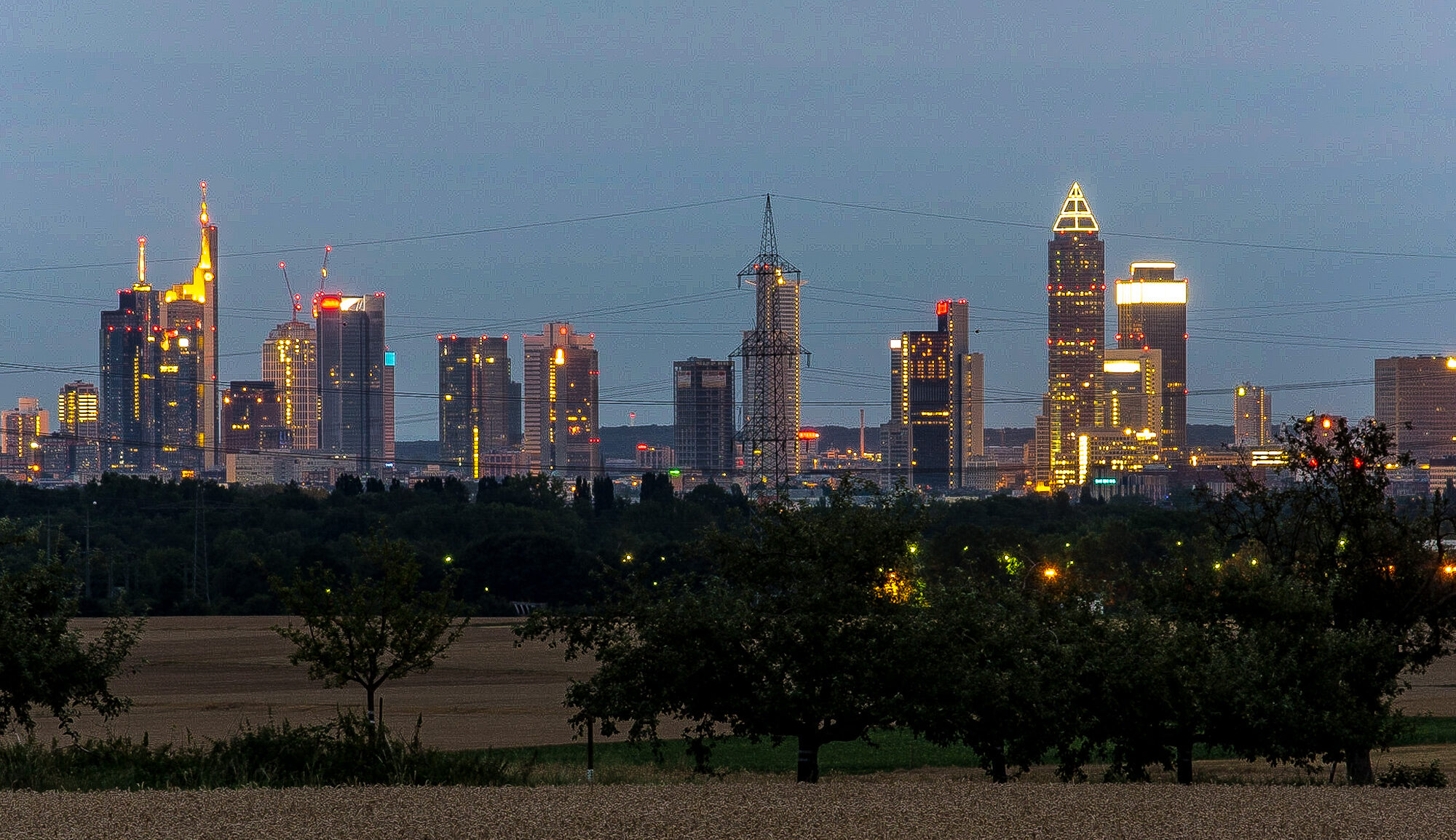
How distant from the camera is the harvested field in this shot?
70.4ft

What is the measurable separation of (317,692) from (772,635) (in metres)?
38.3

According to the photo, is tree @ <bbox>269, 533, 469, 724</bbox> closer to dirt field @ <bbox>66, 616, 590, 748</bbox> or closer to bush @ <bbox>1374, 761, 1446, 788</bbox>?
dirt field @ <bbox>66, 616, 590, 748</bbox>

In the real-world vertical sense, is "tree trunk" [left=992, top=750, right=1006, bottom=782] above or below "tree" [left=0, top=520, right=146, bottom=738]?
below

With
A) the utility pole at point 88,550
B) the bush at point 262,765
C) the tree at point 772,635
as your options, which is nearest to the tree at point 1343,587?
the tree at point 772,635

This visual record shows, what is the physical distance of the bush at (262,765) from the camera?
2712 centimetres

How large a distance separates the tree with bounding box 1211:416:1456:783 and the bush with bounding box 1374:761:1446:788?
64cm

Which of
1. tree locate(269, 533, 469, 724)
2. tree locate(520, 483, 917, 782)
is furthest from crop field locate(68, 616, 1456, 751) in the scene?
tree locate(520, 483, 917, 782)

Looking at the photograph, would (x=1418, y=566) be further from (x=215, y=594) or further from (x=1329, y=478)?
(x=215, y=594)

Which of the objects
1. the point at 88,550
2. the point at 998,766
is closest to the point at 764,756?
the point at 998,766

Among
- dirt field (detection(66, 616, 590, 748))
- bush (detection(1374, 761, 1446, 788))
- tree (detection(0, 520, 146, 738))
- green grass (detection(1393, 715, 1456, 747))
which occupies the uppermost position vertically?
tree (detection(0, 520, 146, 738))

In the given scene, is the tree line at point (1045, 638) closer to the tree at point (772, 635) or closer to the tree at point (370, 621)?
the tree at point (772, 635)

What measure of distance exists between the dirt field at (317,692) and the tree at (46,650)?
3.94 m

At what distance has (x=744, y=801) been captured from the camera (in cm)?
2405

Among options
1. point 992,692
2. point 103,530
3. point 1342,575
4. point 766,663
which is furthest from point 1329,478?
point 103,530
